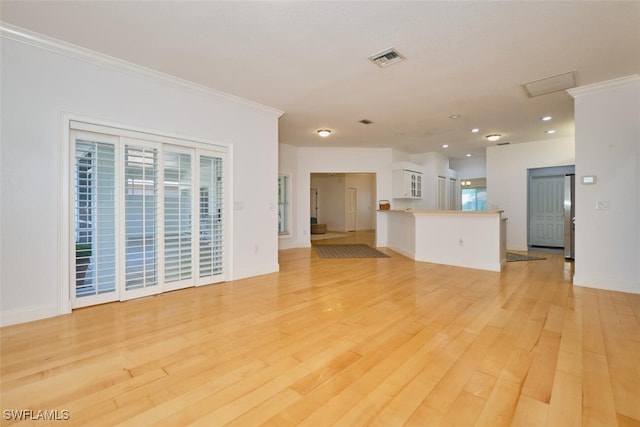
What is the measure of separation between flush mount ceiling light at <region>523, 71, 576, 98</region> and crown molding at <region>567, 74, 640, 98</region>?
20 centimetres

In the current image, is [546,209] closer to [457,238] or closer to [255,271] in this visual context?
[457,238]

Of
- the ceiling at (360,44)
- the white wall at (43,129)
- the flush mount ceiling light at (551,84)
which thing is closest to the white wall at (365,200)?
the ceiling at (360,44)

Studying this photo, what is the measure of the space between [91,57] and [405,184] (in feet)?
22.7

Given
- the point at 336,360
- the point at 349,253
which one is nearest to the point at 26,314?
the point at 336,360

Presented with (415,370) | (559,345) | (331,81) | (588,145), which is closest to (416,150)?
(588,145)

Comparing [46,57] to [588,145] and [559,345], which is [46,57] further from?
[588,145]

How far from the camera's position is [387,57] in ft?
10.3

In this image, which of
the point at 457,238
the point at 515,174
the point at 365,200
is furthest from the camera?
the point at 365,200

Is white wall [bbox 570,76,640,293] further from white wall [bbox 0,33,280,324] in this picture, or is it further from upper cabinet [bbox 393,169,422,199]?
white wall [bbox 0,33,280,324]

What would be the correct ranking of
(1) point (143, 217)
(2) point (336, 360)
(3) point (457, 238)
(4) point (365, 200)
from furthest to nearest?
1. (4) point (365, 200)
2. (3) point (457, 238)
3. (1) point (143, 217)
4. (2) point (336, 360)

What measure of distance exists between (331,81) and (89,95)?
2.79 meters

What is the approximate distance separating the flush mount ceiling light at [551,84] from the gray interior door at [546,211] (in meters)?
3.85

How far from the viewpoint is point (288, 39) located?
281cm

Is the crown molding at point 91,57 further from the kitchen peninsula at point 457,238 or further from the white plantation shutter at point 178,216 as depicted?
the kitchen peninsula at point 457,238
